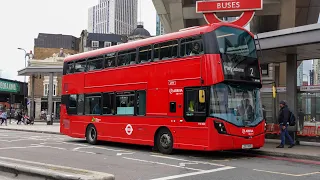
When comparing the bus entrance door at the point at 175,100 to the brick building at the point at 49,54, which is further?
the brick building at the point at 49,54

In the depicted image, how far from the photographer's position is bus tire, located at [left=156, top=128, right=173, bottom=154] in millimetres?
13727

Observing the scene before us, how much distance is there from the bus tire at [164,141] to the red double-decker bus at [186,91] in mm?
36

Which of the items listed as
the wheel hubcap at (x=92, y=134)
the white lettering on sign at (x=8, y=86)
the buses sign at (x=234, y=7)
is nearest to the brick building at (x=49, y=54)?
the white lettering on sign at (x=8, y=86)

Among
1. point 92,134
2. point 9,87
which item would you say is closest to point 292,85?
point 92,134

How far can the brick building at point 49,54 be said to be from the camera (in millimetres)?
69688

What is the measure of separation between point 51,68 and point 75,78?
60.1 feet

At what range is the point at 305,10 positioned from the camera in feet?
98.3

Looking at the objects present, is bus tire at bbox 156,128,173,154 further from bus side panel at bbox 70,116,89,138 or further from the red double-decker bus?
bus side panel at bbox 70,116,89,138

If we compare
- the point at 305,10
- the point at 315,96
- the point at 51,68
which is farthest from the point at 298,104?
the point at 51,68

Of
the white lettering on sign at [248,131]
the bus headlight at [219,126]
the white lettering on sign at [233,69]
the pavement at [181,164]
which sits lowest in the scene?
the pavement at [181,164]

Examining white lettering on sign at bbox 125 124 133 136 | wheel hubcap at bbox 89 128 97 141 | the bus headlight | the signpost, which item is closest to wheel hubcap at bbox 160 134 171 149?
white lettering on sign at bbox 125 124 133 136

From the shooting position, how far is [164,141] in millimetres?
14023

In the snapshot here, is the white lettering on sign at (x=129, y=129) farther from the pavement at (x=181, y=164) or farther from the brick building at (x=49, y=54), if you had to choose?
the brick building at (x=49, y=54)

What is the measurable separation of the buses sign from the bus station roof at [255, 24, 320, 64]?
450 cm
